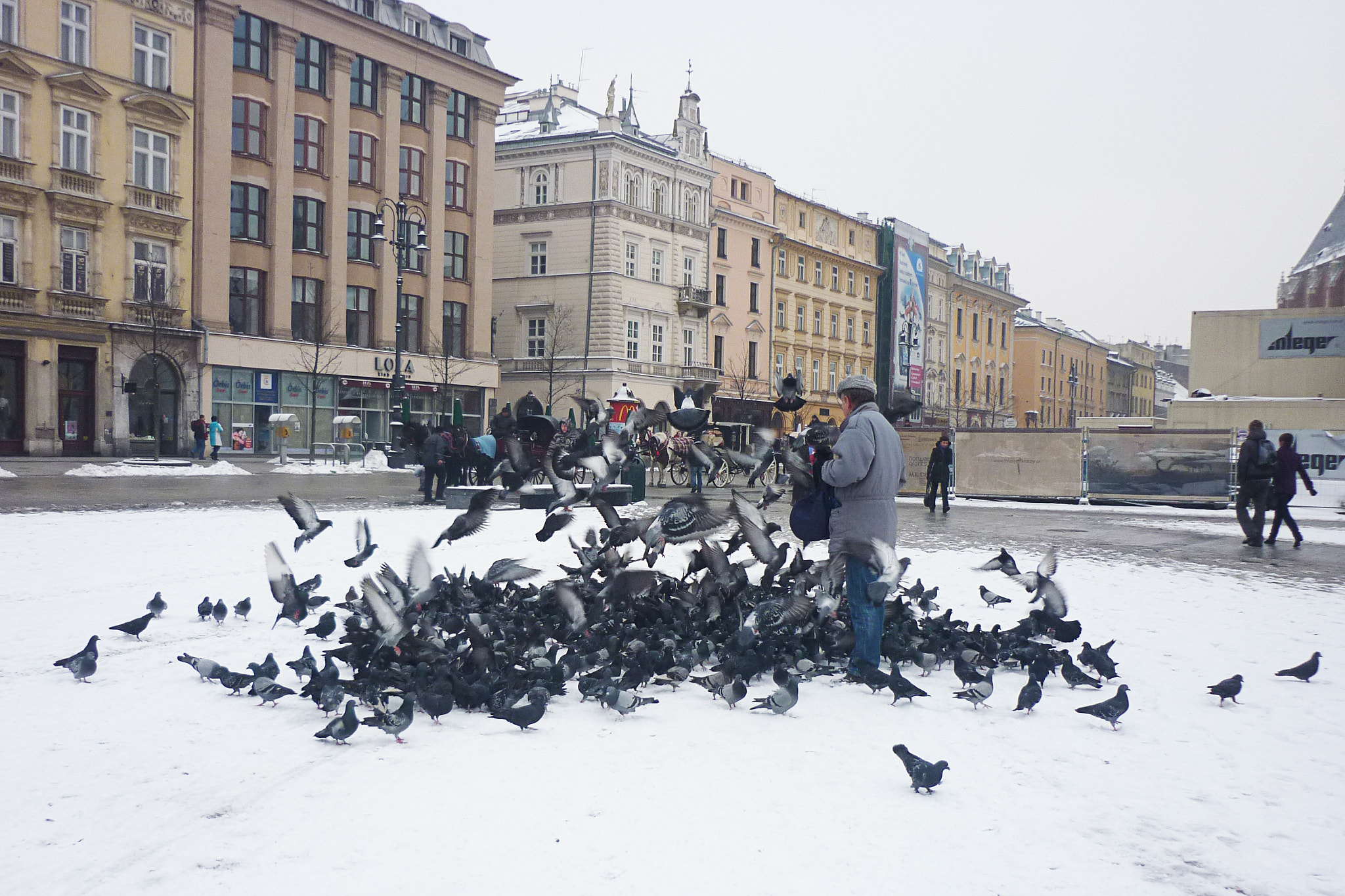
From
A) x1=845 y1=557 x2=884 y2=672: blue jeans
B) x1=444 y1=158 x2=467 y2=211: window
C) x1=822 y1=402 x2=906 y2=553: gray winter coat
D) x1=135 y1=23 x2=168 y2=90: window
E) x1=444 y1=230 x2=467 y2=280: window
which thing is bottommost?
x1=845 y1=557 x2=884 y2=672: blue jeans

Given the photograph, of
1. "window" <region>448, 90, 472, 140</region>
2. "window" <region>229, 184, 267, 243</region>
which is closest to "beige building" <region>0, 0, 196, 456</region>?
"window" <region>229, 184, 267, 243</region>

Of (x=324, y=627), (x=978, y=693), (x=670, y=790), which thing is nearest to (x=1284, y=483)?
(x=978, y=693)

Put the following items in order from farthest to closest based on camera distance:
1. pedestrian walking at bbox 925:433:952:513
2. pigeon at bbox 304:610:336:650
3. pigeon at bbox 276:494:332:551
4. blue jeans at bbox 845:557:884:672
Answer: pedestrian walking at bbox 925:433:952:513 → pigeon at bbox 276:494:332:551 → pigeon at bbox 304:610:336:650 → blue jeans at bbox 845:557:884:672

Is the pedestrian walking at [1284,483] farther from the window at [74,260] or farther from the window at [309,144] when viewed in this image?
the window at [309,144]

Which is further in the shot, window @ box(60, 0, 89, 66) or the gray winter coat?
window @ box(60, 0, 89, 66)

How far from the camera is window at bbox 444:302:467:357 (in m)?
44.4

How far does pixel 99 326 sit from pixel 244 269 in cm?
598

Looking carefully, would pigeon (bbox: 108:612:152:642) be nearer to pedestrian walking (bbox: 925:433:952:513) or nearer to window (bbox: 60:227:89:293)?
pedestrian walking (bbox: 925:433:952:513)

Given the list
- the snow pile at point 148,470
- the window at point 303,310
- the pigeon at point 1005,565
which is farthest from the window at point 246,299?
the pigeon at point 1005,565

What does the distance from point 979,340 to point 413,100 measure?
181 feet

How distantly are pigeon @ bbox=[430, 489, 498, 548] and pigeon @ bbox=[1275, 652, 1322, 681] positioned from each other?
4884 millimetres

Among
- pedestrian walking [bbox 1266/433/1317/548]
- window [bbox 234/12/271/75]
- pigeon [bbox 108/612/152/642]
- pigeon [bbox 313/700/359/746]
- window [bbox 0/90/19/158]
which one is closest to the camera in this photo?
pigeon [bbox 313/700/359/746]

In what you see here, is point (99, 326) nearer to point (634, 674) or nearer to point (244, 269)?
point (244, 269)

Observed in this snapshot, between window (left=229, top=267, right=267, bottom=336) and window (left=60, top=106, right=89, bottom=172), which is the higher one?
window (left=60, top=106, right=89, bottom=172)
